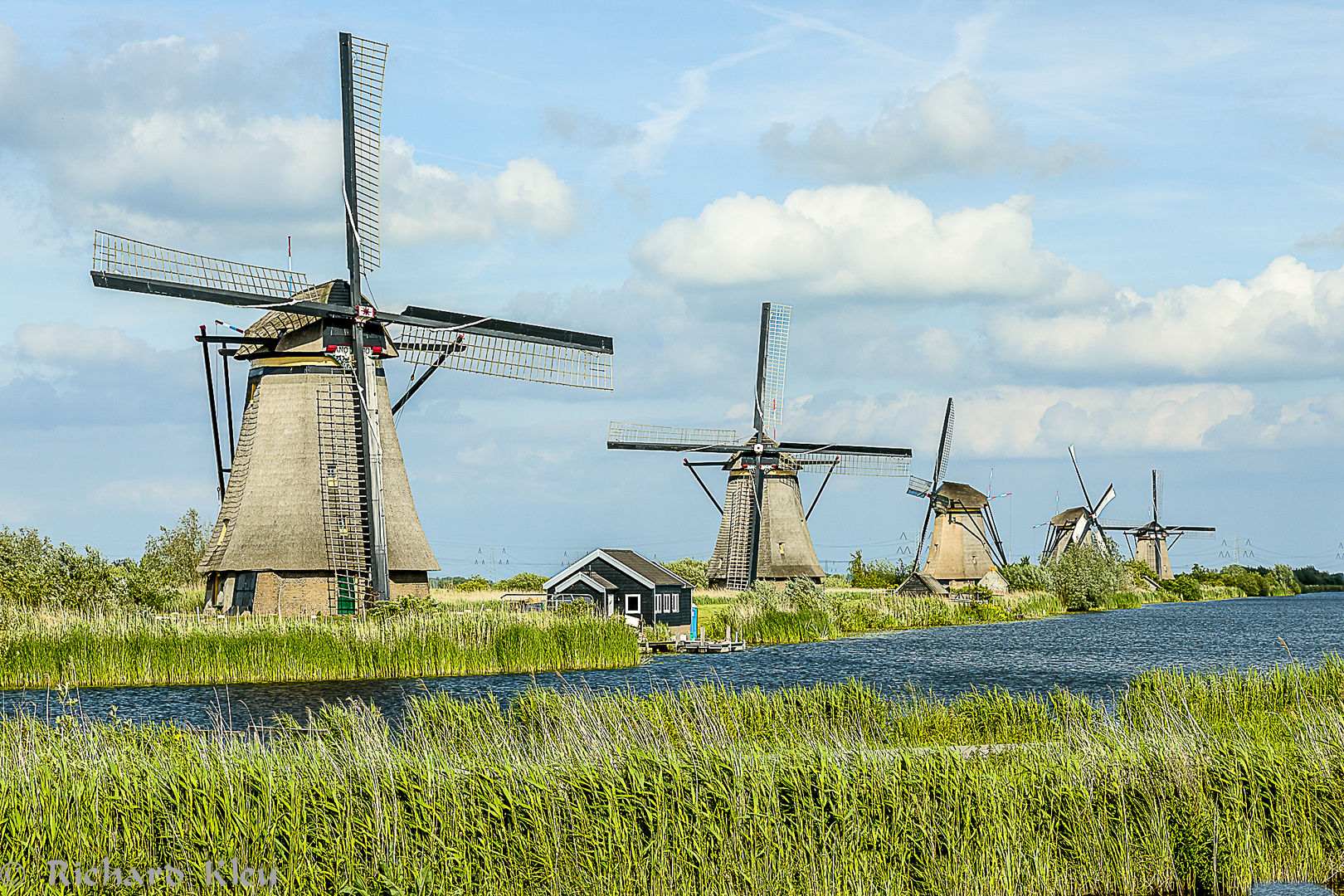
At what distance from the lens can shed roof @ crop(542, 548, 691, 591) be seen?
3297 cm

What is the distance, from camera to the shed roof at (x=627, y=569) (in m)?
33.0

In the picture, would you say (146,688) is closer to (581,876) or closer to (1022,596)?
(581,876)

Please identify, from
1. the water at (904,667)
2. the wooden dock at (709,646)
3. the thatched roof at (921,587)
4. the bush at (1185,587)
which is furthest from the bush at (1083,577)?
the wooden dock at (709,646)

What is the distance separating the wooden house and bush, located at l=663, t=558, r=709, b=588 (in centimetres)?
1738

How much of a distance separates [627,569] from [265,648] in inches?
524

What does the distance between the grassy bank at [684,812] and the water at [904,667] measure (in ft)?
8.63

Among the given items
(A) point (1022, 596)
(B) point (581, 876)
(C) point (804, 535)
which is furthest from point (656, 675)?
(A) point (1022, 596)

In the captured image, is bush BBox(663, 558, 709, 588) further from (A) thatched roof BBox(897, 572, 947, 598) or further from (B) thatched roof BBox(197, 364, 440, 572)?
(B) thatched roof BBox(197, 364, 440, 572)

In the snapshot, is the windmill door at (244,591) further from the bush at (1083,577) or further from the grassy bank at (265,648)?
the bush at (1083,577)

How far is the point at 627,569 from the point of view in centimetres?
3325

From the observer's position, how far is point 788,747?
984 cm

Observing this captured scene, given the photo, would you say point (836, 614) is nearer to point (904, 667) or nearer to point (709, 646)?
point (709, 646)

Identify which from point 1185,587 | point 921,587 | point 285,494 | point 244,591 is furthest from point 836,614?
point 1185,587

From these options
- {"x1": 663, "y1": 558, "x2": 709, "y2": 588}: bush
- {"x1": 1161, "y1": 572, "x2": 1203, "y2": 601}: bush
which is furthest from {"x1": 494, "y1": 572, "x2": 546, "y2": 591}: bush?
{"x1": 1161, "y1": 572, "x2": 1203, "y2": 601}: bush
